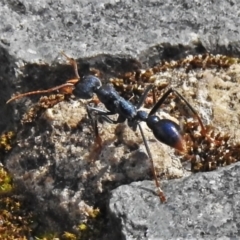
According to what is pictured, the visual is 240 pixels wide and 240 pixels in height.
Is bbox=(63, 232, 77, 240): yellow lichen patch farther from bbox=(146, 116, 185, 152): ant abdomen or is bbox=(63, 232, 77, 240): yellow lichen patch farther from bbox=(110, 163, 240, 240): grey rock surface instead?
bbox=(146, 116, 185, 152): ant abdomen

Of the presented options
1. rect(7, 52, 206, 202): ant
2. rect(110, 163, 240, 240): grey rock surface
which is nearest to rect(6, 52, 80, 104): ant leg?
rect(7, 52, 206, 202): ant

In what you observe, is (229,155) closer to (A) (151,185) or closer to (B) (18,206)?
(A) (151,185)

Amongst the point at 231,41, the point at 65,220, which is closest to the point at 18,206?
the point at 65,220

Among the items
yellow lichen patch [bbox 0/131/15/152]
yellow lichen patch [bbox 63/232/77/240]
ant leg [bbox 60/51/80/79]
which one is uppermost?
ant leg [bbox 60/51/80/79]

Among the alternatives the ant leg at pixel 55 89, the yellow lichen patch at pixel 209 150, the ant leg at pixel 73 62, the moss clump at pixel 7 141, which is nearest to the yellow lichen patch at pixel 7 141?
the moss clump at pixel 7 141

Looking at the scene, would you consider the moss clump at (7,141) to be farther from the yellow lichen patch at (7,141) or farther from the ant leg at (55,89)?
the ant leg at (55,89)

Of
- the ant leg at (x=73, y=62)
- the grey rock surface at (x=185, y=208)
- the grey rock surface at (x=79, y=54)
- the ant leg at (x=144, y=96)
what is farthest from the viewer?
the ant leg at (x=73, y=62)

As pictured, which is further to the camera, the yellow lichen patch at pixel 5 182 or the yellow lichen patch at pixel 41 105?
the yellow lichen patch at pixel 41 105
